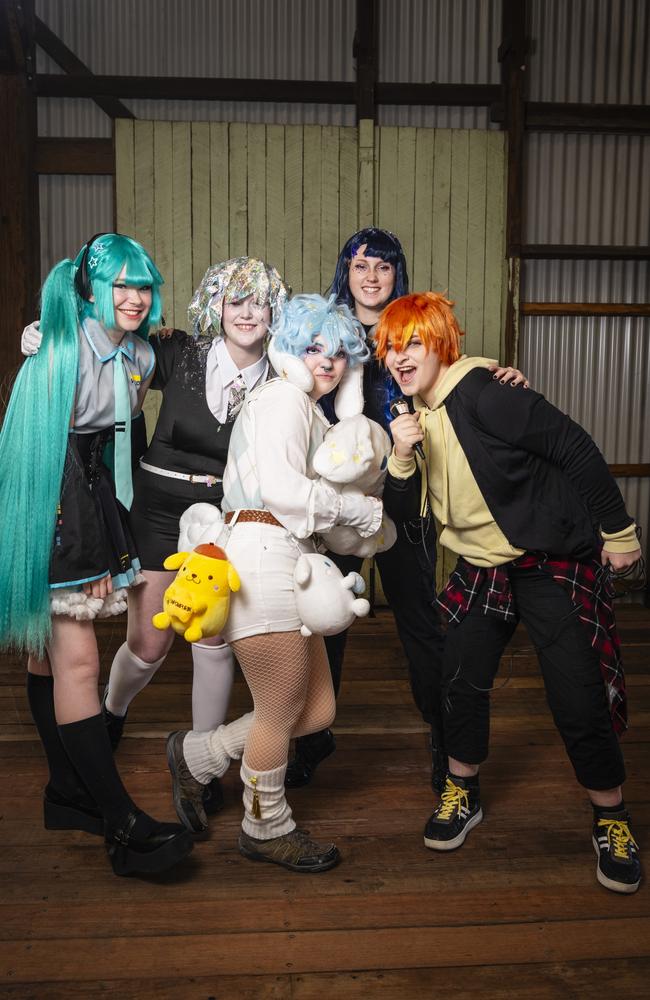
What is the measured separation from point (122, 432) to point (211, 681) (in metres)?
0.68

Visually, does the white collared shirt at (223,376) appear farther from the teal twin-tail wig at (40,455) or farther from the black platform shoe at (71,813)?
the black platform shoe at (71,813)

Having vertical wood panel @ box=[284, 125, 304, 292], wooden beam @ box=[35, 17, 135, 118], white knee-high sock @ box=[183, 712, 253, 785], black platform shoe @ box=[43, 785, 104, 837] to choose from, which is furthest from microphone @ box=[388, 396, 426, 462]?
wooden beam @ box=[35, 17, 135, 118]

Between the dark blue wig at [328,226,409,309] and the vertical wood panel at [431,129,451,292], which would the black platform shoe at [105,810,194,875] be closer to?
the dark blue wig at [328,226,409,309]

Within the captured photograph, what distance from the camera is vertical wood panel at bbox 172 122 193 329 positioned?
14.3 feet

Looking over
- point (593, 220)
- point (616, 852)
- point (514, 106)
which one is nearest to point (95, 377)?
point (616, 852)

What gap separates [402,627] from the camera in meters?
2.47

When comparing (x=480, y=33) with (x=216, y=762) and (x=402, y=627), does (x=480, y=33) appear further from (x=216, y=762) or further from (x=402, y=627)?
(x=216, y=762)

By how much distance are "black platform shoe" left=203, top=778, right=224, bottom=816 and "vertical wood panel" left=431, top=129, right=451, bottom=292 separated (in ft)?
9.67

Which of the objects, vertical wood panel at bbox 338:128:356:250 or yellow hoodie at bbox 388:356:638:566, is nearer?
yellow hoodie at bbox 388:356:638:566

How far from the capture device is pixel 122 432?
2053 millimetres

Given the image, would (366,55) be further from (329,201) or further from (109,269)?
(109,269)

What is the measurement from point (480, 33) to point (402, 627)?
3.64 m

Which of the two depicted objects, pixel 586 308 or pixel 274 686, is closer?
pixel 274 686

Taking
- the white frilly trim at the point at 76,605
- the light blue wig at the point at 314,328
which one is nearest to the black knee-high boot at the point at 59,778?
the white frilly trim at the point at 76,605
